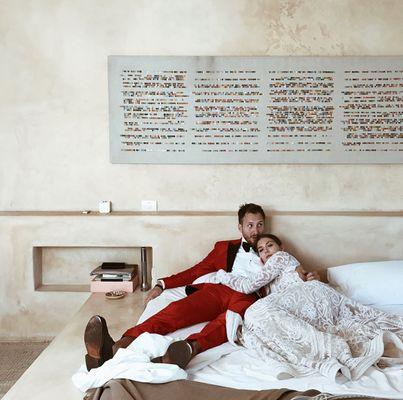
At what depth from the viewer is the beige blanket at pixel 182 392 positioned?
1.71m

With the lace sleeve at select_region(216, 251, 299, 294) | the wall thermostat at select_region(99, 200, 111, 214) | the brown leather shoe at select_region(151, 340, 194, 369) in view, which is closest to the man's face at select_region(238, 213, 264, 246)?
the lace sleeve at select_region(216, 251, 299, 294)

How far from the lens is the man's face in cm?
303

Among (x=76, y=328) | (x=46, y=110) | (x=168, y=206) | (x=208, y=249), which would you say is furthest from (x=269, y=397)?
(x=46, y=110)

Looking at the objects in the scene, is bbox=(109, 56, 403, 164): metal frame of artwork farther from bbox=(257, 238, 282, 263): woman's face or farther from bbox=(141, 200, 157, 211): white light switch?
bbox=(257, 238, 282, 263): woman's face

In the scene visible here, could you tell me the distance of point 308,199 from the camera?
3.37 m

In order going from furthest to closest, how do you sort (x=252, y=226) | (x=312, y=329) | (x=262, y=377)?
1. (x=252, y=226)
2. (x=312, y=329)
3. (x=262, y=377)

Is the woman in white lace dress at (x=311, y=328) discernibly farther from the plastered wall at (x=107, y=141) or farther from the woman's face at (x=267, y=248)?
the plastered wall at (x=107, y=141)

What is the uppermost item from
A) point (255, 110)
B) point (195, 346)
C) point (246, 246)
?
point (255, 110)

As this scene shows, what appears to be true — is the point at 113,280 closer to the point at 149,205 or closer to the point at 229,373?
the point at 149,205

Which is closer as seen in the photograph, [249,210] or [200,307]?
[200,307]

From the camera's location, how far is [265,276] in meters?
2.64

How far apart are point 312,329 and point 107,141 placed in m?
1.91

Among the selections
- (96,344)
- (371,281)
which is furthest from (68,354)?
(371,281)

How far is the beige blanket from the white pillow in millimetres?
1109
